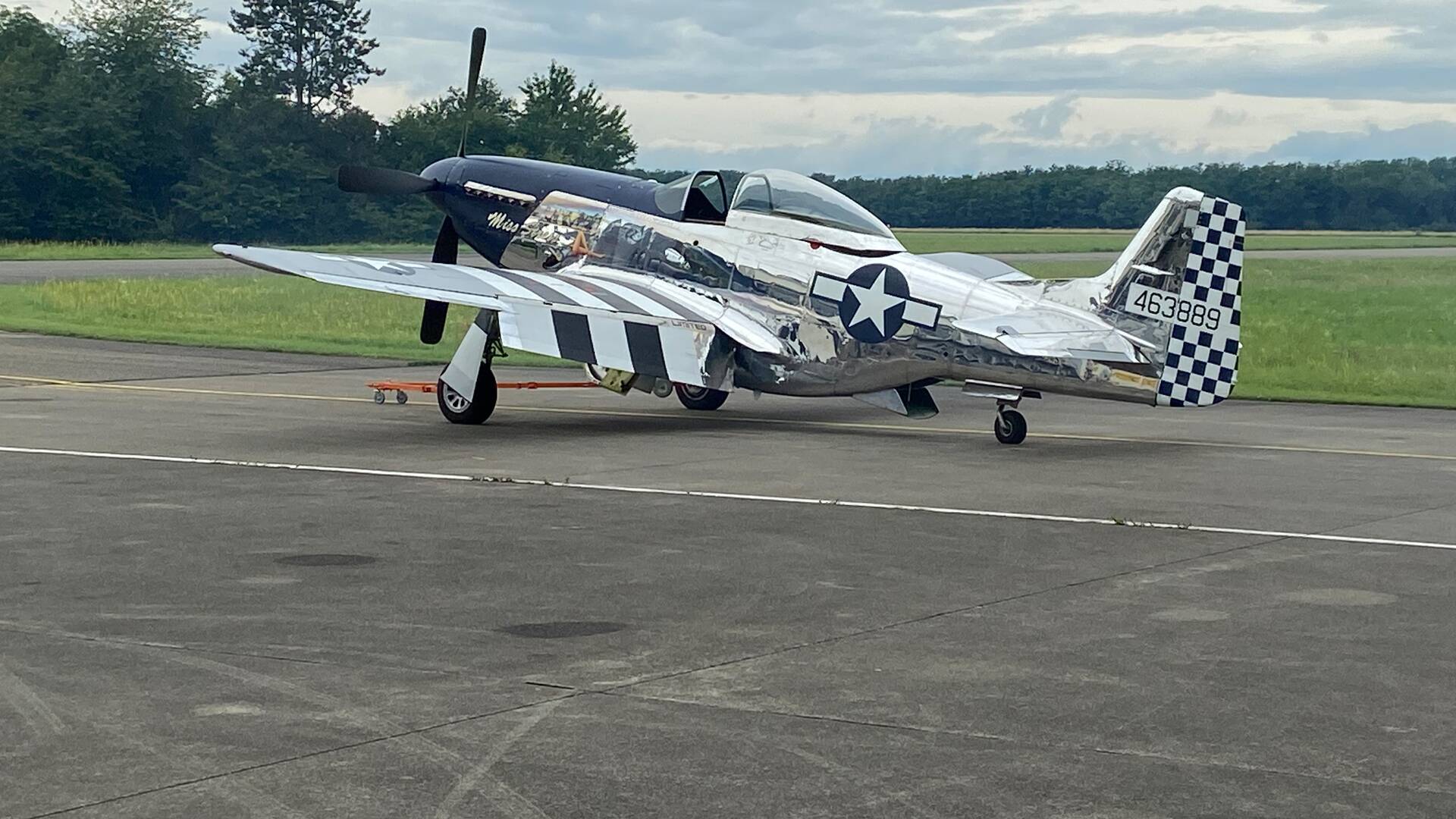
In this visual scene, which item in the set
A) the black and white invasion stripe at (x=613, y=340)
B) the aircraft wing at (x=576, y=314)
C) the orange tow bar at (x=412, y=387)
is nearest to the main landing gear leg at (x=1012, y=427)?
the aircraft wing at (x=576, y=314)

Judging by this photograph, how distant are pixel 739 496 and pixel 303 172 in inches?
2936

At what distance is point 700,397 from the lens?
19969 millimetres

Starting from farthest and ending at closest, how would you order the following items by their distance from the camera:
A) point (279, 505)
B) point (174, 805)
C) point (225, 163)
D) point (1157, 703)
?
1. point (225, 163)
2. point (279, 505)
3. point (1157, 703)
4. point (174, 805)

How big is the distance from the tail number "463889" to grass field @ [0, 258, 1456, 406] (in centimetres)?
747

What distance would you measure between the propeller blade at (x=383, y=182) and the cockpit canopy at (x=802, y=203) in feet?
15.3

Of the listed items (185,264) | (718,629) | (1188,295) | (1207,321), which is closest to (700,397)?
(1188,295)

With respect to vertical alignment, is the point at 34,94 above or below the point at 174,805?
above

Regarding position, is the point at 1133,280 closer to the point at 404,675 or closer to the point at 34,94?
the point at 404,675

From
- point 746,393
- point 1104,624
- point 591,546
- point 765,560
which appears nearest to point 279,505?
point 591,546

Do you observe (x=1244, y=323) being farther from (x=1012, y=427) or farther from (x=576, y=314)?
(x=576, y=314)

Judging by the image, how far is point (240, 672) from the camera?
7215 millimetres

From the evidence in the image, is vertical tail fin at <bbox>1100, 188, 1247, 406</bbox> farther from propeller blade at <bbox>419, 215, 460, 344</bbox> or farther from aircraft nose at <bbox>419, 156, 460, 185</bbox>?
aircraft nose at <bbox>419, 156, 460, 185</bbox>

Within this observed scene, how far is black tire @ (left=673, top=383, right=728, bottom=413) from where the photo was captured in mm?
19906

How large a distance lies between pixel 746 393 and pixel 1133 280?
291 inches
